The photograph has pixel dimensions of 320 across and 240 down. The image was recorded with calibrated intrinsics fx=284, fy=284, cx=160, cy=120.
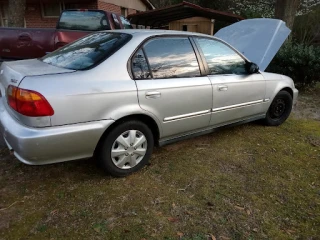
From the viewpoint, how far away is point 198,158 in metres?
3.64

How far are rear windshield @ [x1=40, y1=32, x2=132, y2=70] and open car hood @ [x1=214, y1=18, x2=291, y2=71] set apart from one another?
372 centimetres

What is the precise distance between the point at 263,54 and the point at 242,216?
434 centimetres

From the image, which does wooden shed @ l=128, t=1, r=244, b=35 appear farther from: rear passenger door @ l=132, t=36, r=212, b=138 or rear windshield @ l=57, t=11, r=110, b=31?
rear passenger door @ l=132, t=36, r=212, b=138

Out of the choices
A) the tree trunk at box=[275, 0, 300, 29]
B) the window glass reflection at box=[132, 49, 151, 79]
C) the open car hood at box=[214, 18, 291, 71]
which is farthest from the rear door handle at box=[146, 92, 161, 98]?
the tree trunk at box=[275, 0, 300, 29]

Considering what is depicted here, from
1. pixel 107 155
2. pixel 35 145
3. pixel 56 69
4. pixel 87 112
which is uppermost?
pixel 56 69

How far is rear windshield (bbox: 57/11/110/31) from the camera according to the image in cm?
698

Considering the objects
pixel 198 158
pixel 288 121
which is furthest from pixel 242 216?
pixel 288 121

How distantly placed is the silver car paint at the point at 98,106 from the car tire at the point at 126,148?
0.14 meters

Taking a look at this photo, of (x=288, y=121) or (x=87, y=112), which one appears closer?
(x=87, y=112)

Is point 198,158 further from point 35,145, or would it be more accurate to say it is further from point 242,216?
point 35,145

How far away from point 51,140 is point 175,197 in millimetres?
1297

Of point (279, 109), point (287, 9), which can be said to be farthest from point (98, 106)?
point (287, 9)

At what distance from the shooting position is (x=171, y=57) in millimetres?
3301

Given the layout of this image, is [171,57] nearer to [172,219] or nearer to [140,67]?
[140,67]
